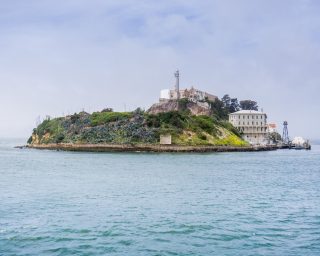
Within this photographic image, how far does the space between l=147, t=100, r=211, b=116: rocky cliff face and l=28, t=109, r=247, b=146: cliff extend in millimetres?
10291

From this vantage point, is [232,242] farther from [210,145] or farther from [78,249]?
[210,145]

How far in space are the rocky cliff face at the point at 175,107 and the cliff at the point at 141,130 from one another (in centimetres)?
1029

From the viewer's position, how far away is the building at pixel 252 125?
160500 millimetres

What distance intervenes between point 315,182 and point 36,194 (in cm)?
2551

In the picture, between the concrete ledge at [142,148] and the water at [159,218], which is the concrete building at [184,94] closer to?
the concrete ledge at [142,148]

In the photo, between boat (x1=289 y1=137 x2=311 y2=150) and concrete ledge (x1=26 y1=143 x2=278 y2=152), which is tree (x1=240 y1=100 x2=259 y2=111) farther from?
concrete ledge (x1=26 y1=143 x2=278 y2=152)

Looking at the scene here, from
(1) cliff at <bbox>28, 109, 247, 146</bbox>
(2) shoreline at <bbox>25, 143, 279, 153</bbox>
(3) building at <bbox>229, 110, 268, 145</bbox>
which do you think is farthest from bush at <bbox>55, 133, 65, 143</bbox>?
(3) building at <bbox>229, 110, 268, 145</bbox>

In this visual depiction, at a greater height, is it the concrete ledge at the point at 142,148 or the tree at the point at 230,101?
the tree at the point at 230,101

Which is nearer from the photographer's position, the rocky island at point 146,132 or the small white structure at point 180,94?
the rocky island at point 146,132

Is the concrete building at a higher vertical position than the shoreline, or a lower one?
higher

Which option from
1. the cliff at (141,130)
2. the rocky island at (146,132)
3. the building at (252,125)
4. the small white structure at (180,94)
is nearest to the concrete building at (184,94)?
the small white structure at (180,94)

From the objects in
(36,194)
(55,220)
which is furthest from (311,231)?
(36,194)

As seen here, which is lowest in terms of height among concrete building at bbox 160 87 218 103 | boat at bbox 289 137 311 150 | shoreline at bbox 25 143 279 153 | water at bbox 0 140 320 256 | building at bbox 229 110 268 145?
water at bbox 0 140 320 256

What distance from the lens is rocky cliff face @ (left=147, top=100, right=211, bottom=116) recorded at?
146 m
